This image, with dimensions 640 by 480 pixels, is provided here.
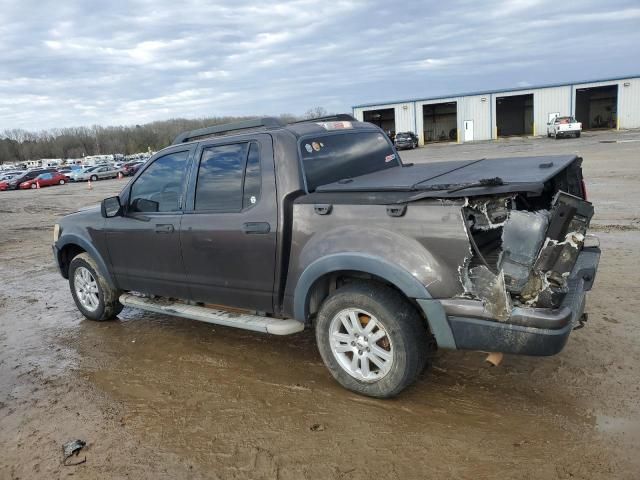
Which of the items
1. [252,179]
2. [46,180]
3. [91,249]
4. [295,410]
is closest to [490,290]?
[295,410]

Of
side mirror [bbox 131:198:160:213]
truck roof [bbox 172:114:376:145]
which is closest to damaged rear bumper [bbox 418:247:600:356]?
truck roof [bbox 172:114:376:145]

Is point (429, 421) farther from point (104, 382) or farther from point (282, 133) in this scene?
point (104, 382)

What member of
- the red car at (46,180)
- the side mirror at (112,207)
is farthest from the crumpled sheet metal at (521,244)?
the red car at (46,180)

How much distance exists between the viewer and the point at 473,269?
3230 millimetres

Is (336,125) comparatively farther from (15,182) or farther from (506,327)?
(15,182)

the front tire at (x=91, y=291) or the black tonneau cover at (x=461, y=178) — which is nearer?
the black tonneau cover at (x=461, y=178)

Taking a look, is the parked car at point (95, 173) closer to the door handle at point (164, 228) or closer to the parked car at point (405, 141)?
the parked car at point (405, 141)

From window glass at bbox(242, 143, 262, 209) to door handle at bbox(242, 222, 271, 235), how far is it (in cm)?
17

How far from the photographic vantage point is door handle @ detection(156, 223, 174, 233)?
477cm

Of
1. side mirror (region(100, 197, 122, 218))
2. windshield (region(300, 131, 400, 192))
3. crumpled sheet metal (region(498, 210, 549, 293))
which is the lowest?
crumpled sheet metal (region(498, 210, 549, 293))

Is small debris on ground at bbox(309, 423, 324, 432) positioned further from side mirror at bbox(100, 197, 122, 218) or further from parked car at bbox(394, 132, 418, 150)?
parked car at bbox(394, 132, 418, 150)

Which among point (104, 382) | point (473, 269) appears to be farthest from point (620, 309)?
point (104, 382)

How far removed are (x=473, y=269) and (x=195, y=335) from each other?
10.5ft

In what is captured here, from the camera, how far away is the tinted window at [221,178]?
4.36m
